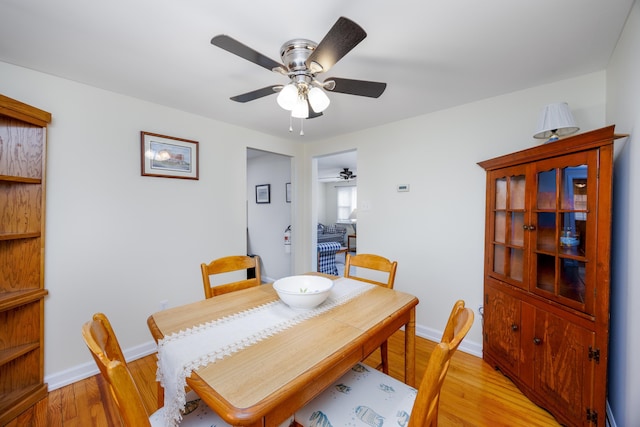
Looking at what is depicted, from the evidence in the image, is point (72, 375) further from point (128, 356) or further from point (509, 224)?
point (509, 224)

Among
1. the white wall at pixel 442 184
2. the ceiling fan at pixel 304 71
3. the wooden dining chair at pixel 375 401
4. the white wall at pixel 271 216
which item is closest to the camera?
the wooden dining chair at pixel 375 401

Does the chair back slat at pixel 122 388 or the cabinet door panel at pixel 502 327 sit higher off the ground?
the chair back slat at pixel 122 388

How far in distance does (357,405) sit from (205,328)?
71 cm

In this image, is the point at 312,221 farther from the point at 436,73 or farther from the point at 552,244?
the point at 552,244

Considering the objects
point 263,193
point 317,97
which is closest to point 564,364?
point 317,97

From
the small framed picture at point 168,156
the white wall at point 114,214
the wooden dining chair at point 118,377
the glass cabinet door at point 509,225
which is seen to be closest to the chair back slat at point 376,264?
the glass cabinet door at point 509,225

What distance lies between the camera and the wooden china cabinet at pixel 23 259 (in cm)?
162

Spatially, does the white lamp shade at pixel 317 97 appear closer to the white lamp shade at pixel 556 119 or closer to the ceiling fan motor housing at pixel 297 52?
the ceiling fan motor housing at pixel 297 52

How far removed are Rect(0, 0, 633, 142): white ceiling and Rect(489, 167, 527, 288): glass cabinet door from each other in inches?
29.3

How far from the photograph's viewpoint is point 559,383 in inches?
58.2

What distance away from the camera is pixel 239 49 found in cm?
111

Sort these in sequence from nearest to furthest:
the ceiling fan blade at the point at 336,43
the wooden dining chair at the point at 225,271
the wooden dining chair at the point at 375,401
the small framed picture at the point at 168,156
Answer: the wooden dining chair at the point at 375,401 < the ceiling fan blade at the point at 336,43 < the wooden dining chair at the point at 225,271 < the small framed picture at the point at 168,156

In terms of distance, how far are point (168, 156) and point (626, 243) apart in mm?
3279

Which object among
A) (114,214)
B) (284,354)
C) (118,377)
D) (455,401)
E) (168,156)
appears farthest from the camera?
(168,156)
